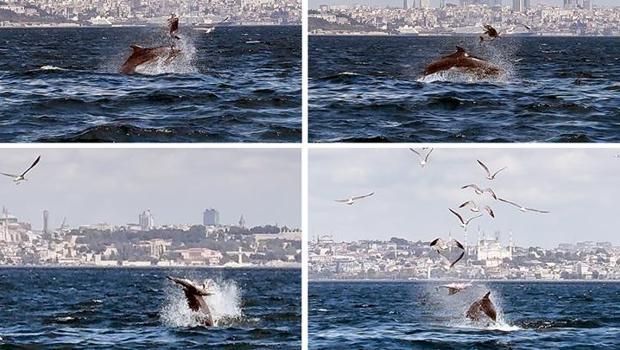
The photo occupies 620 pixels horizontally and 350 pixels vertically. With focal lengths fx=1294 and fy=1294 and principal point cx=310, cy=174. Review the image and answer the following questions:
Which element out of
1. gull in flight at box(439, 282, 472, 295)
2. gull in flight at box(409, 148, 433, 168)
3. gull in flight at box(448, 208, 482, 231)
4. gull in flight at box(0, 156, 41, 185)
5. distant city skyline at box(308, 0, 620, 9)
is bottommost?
gull in flight at box(439, 282, 472, 295)

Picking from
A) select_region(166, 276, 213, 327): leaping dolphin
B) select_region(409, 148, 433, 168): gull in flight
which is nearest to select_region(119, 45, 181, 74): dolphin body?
select_region(166, 276, 213, 327): leaping dolphin

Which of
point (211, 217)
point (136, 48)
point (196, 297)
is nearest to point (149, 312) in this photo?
point (196, 297)

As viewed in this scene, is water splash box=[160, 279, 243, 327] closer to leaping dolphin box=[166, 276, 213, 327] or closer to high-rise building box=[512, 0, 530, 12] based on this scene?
leaping dolphin box=[166, 276, 213, 327]

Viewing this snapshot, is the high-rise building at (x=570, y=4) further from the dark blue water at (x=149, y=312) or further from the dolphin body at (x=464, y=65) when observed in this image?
the dark blue water at (x=149, y=312)

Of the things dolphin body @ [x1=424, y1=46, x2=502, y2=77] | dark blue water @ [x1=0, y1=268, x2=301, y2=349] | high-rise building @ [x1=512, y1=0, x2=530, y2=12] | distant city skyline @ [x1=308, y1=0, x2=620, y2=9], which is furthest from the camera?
high-rise building @ [x1=512, y1=0, x2=530, y2=12]

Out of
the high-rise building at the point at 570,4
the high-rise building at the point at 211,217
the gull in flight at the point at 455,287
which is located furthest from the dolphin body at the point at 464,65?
the high-rise building at the point at 211,217
